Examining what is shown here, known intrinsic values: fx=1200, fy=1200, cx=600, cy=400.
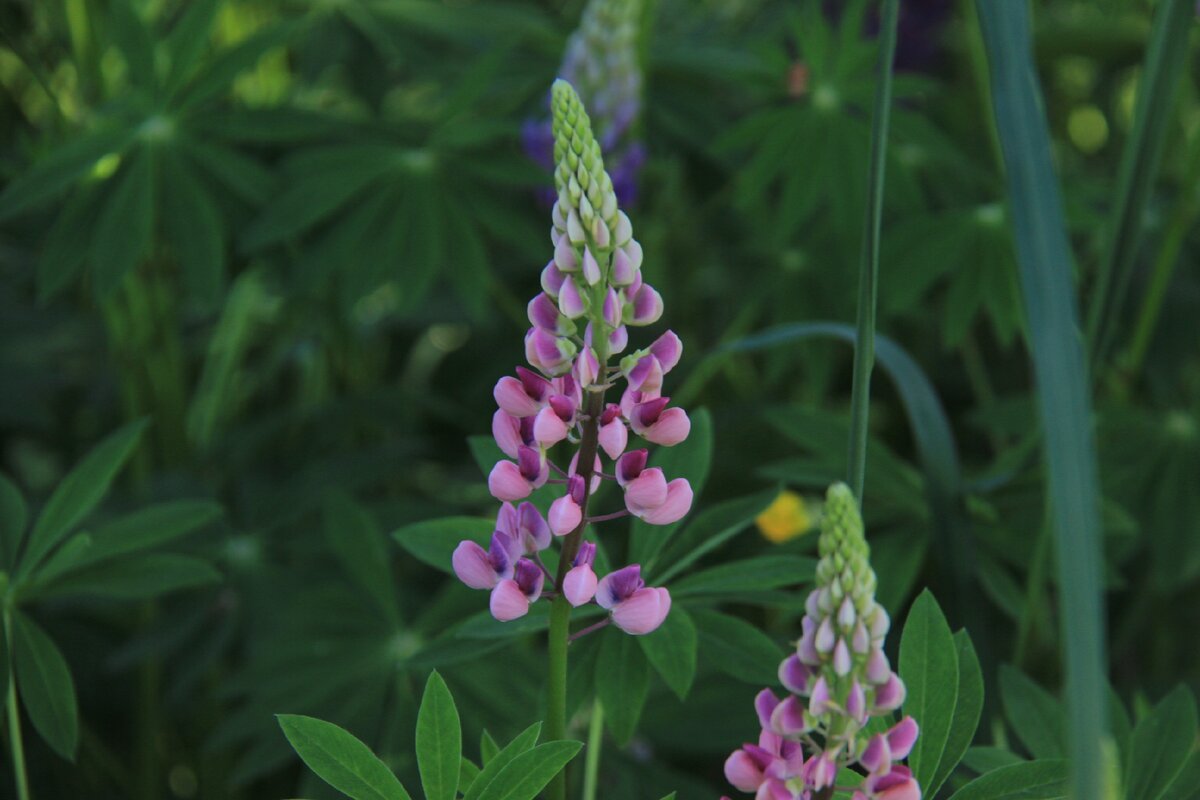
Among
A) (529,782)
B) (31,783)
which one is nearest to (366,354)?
(31,783)

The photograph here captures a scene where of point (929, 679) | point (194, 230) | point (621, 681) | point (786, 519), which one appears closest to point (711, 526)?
point (621, 681)

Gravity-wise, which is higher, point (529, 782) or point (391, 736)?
point (391, 736)

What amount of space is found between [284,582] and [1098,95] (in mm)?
1963

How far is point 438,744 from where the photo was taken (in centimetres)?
75

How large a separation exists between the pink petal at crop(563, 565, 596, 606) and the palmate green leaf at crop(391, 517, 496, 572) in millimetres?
246

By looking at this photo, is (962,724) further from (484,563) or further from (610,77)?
(610,77)

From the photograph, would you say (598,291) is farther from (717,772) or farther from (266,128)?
(717,772)

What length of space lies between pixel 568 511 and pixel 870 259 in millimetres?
261

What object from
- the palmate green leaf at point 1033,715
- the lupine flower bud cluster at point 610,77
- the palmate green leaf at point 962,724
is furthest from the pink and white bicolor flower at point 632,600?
the lupine flower bud cluster at point 610,77

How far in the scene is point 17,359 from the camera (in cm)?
203

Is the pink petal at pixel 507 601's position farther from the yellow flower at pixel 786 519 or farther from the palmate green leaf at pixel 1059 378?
the yellow flower at pixel 786 519

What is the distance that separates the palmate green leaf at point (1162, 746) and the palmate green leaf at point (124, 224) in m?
1.17

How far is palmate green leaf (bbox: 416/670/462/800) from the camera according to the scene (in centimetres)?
74

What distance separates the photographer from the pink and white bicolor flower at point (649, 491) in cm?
71
